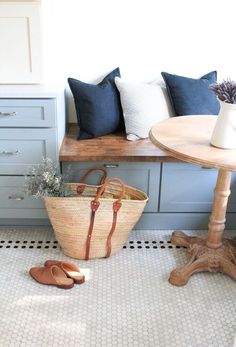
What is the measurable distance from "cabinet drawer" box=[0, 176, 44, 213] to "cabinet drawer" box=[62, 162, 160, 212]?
0.85 feet

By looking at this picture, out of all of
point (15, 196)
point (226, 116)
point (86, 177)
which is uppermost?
point (226, 116)

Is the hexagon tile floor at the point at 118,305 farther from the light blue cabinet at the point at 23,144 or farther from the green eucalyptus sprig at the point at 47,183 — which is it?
the green eucalyptus sprig at the point at 47,183

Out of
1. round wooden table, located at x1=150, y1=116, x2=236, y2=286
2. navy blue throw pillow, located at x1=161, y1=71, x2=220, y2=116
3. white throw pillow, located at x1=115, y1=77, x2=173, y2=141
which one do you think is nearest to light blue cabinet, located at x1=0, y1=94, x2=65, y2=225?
white throw pillow, located at x1=115, y1=77, x2=173, y2=141

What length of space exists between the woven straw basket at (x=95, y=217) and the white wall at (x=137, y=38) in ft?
2.78

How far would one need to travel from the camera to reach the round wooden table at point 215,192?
167 cm

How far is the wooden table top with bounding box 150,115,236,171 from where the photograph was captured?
61.5 inches

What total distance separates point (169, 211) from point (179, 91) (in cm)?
76

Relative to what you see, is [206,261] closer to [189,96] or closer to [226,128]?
[226,128]

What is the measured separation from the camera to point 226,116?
5.42 feet

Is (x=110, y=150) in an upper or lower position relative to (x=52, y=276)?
upper

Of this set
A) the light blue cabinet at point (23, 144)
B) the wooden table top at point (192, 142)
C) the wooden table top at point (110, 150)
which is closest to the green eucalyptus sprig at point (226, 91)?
the wooden table top at point (192, 142)

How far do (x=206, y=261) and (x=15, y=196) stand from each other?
1162mm

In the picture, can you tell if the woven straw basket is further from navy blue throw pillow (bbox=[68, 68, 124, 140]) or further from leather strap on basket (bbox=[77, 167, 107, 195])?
navy blue throw pillow (bbox=[68, 68, 124, 140])

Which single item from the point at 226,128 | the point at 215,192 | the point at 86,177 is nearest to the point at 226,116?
the point at 226,128
